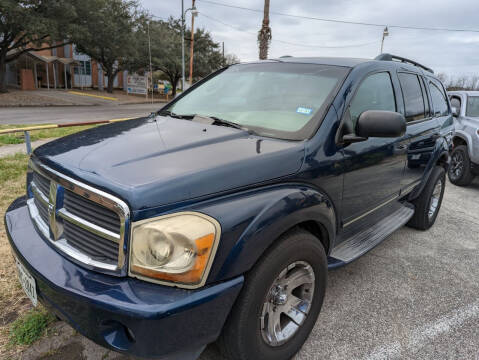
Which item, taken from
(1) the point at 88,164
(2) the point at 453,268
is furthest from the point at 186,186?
(2) the point at 453,268

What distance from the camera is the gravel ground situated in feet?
7.43

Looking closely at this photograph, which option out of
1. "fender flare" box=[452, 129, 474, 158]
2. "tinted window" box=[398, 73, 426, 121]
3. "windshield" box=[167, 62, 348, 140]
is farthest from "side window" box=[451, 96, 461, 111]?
"windshield" box=[167, 62, 348, 140]

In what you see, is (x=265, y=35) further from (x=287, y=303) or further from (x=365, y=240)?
(x=287, y=303)

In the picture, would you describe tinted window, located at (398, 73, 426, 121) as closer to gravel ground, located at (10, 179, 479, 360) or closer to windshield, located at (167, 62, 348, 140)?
windshield, located at (167, 62, 348, 140)

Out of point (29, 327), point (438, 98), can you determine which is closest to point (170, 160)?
point (29, 327)

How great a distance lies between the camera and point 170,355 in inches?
61.2

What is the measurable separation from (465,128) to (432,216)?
3.13 metres

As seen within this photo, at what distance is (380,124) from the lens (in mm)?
2232

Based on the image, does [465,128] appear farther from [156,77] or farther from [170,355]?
[156,77]

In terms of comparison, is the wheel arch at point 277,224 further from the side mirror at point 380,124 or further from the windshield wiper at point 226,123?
the windshield wiper at point 226,123

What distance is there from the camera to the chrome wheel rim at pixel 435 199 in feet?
14.2

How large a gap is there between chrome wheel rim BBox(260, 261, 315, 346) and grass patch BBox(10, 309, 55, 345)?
4.56 ft

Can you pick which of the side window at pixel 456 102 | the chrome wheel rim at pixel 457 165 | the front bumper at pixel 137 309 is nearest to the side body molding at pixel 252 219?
the front bumper at pixel 137 309

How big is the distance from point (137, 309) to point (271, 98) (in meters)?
1.79
